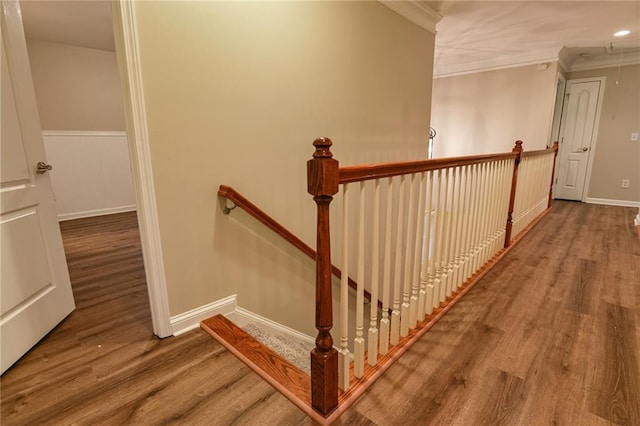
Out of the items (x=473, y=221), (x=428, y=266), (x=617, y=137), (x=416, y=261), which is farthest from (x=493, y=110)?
(x=416, y=261)

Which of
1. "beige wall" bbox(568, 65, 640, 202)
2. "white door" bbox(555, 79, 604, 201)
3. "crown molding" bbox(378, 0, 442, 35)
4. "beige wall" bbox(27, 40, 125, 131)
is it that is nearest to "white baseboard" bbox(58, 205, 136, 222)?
"beige wall" bbox(27, 40, 125, 131)

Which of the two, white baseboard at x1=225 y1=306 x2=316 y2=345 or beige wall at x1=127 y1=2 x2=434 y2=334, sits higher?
beige wall at x1=127 y1=2 x2=434 y2=334

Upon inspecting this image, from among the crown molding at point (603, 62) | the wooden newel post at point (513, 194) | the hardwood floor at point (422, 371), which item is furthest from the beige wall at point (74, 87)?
the crown molding at point (603, 62)

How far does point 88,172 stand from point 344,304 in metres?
4.85

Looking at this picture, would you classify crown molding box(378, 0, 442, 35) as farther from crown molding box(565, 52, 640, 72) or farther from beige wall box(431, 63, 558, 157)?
crown molding box(565, 52, 640, 72)

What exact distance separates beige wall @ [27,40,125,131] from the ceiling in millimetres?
187

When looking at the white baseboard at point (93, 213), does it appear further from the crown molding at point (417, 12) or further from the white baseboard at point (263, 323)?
the crown molding at point (417, 12)

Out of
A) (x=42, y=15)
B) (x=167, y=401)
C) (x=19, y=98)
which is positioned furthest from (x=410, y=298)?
(x=42, y=15)

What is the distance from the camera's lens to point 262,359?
5.13 feet

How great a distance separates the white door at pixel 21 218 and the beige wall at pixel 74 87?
345cm

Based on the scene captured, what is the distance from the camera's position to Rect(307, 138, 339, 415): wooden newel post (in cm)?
106

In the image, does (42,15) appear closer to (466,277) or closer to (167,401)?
(167,401)

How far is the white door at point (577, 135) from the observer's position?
5.41 m

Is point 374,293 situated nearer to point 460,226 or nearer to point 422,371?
point 422,371
